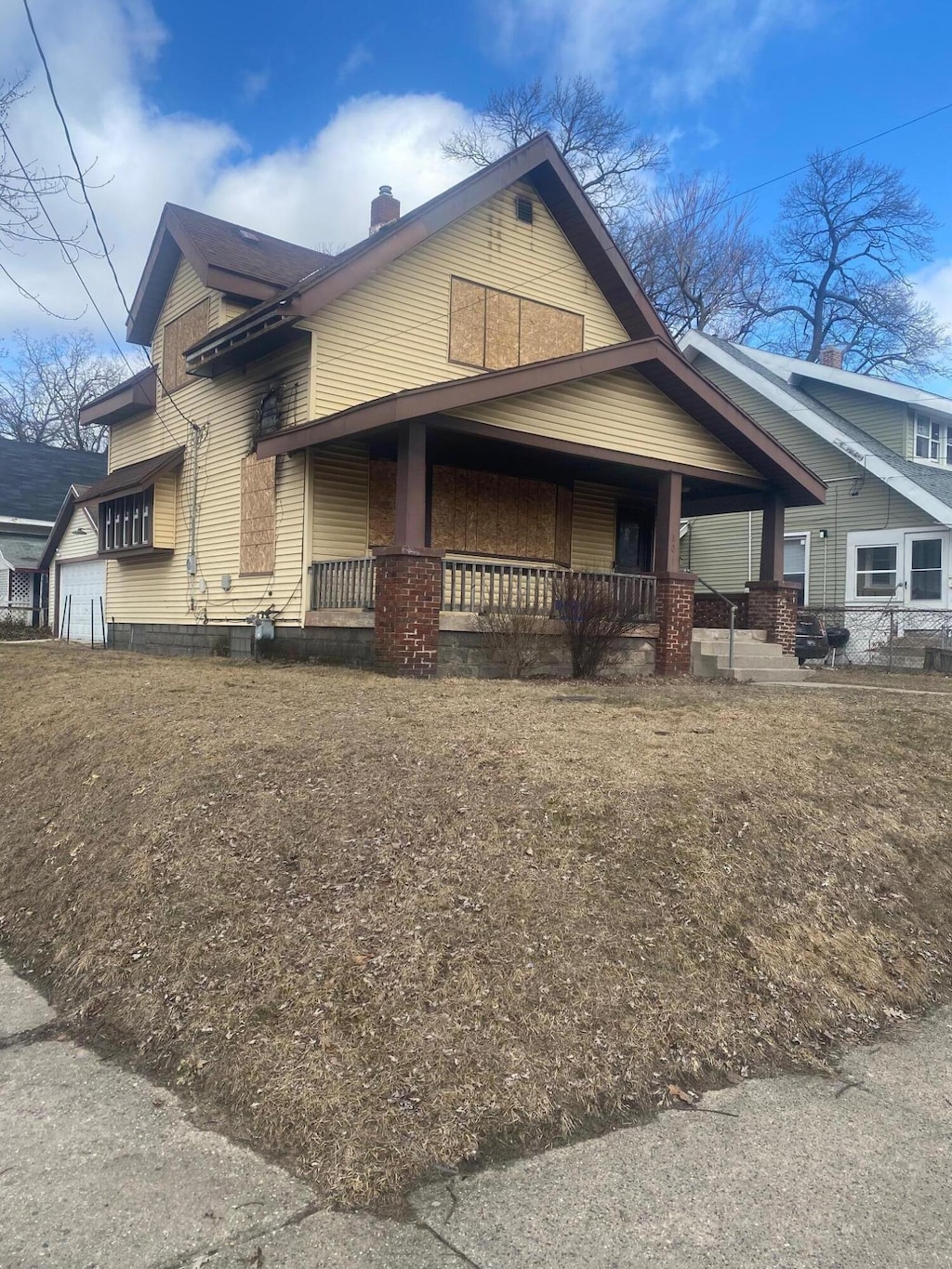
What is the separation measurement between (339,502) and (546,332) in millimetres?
5155

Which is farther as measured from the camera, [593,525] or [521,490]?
[593,525]

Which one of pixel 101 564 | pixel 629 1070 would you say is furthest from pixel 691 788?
pixel 101 564

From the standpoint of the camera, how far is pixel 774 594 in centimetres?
1536

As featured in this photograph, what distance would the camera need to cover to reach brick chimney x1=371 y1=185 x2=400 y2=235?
17.3 m

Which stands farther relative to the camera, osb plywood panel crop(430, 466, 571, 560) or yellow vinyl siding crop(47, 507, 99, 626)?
yellow vinyl siding crop(47, 507, 99, 626)

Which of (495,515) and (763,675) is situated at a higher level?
(495,515)

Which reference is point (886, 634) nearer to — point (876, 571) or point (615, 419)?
point (876, 571)

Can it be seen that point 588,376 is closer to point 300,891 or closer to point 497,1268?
point 300,891

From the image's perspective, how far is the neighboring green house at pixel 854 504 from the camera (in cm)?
1986

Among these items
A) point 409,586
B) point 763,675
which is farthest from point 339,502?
point 763,675

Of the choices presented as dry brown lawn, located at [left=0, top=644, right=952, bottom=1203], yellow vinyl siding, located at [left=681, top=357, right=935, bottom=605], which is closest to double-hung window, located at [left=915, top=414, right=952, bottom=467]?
yellow vinyl siding, located at [left=681, top=357, right=935, bottom=605]

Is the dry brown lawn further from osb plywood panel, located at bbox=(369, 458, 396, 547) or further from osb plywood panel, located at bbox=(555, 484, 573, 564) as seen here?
osb plywood panel, located at bbox=(555, 484, 573, 564)

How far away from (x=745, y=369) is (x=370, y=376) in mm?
13846

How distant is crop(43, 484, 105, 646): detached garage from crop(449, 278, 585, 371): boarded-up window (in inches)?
405
